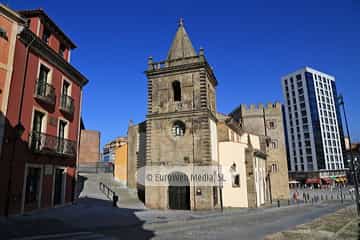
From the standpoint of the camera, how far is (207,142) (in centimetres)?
2123

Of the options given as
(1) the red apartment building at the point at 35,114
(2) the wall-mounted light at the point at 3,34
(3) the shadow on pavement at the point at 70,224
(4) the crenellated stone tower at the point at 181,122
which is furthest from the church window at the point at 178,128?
(2) the wall-mounted light at the point at 3,34

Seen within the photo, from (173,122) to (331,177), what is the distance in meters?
83.8

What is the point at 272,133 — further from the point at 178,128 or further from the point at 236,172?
the point at 178,128

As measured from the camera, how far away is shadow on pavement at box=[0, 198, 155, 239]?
10.1 meters

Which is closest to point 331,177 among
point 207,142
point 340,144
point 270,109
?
point 340,144

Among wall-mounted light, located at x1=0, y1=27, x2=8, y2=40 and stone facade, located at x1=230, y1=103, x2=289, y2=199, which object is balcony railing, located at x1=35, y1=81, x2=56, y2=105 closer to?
wall-mounted light, located at x1=0, y1=27, x2=8, y2=40

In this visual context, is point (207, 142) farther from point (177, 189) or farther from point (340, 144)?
point (340, 144)

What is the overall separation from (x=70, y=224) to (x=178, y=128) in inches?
500

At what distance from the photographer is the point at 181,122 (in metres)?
22.6

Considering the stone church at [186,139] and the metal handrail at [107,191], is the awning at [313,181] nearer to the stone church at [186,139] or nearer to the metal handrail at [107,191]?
the stone church at [186,139]

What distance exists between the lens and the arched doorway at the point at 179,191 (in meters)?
21.1

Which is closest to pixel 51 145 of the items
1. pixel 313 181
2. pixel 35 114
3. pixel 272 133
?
pixel 35 114

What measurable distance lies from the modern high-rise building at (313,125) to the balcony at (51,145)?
89273mm

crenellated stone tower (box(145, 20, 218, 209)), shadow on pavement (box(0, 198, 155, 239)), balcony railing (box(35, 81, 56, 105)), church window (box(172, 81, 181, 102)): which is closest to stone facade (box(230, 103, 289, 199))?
crenellated stone tower (box(145, 20, 218, 209))
